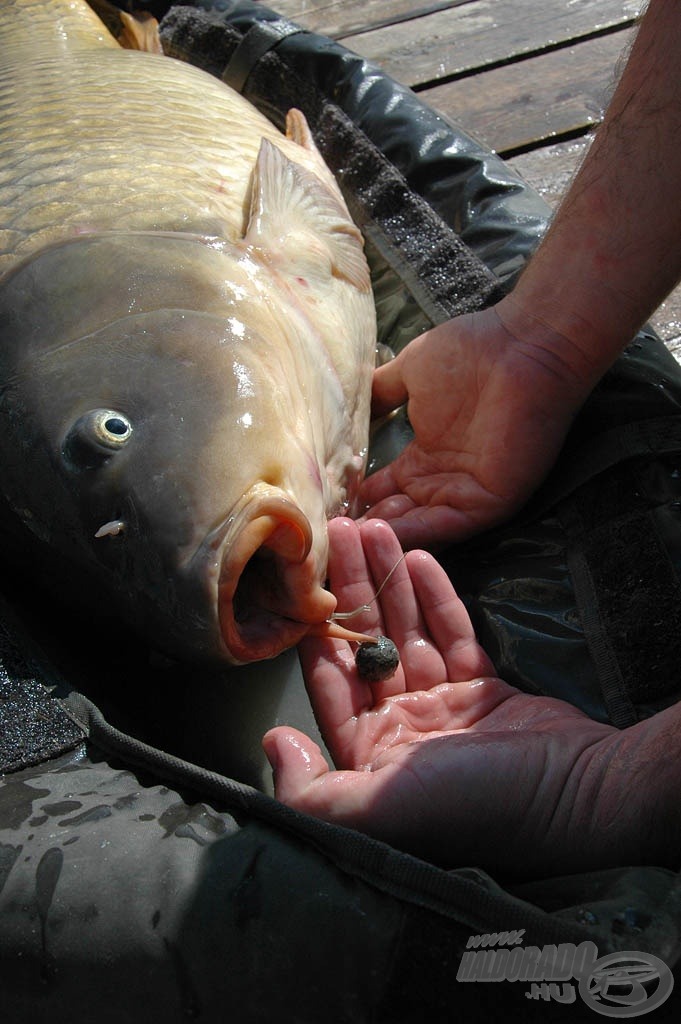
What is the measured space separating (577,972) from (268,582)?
862 millimetres

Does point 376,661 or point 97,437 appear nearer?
point 97,437

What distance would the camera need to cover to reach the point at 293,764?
158cm

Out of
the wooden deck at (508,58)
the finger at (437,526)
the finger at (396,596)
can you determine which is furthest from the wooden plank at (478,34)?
the finger at (396,596)

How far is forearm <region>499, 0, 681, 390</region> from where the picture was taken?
1.80 metres

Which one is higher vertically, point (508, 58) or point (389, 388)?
point (508, 58)

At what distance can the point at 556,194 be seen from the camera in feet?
10.4

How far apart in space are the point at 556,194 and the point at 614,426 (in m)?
1.43

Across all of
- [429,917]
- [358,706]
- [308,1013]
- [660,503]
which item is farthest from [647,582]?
[308,1013]

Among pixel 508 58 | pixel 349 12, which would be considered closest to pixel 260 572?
pixel 508 58

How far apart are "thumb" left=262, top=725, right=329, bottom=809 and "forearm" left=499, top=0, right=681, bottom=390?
3.16ft

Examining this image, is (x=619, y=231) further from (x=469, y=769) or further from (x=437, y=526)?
(x=469, y=769)

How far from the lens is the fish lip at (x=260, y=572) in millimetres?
1521

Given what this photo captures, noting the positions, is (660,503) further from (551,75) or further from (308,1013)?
(551,75)

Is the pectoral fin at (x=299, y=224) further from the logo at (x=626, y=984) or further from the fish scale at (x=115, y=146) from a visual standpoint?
the logo at (x=626, y=984)
